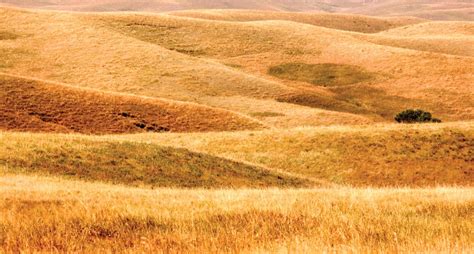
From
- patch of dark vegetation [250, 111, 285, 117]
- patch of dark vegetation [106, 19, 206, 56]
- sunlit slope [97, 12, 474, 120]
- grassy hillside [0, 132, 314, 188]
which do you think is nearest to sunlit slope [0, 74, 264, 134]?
patch of dark vegetation [250, 111, 285, 117]

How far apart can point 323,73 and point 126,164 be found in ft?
296

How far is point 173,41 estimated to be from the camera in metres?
130

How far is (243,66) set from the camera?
117938mm

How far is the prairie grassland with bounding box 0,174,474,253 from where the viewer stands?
25.9 feet

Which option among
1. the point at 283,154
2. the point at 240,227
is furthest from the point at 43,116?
the point at 240,227

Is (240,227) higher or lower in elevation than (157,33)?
higher

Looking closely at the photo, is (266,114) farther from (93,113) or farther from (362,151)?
(362,151)

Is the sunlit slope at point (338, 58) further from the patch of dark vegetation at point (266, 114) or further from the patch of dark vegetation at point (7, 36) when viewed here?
the patch of dark vegetation at point (7, 36)

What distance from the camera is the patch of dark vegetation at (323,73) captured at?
113m

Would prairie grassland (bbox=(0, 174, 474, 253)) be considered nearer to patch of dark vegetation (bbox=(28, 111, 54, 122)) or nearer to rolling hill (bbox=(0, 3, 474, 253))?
rolling hill (bbox=(0, 3, 474, 253))

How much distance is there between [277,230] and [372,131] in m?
43.0

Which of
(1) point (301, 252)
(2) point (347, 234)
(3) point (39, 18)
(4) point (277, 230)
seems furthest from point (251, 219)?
(3) point (39, 18)

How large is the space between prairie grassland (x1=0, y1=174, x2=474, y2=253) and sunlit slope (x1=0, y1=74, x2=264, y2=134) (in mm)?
43856

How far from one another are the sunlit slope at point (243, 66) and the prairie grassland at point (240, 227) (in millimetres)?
65983
